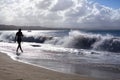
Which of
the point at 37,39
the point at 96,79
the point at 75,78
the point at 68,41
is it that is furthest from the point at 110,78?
the point at 37,39

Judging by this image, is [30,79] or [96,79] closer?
Answer: [30,79]

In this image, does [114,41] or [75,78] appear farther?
[114,41]

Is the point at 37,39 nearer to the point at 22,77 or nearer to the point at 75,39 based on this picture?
the point at 75,39

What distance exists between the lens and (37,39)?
4850 cm

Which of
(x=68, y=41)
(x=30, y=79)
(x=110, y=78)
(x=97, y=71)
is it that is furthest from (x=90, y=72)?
(x=68, y=41)

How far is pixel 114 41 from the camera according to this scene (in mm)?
31047

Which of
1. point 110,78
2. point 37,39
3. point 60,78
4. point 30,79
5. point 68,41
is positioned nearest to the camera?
point 30,79

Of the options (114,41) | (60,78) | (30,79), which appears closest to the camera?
(30,79)

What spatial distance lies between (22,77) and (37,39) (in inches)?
1565

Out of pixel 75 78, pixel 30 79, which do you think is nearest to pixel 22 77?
pixel 30 79

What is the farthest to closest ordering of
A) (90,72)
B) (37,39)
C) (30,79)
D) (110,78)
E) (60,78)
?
(37,39) < (90,72) < (110,78) < (60,78) < (30,79)

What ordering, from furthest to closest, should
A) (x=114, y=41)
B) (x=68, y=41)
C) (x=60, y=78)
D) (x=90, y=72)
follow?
(x=68, y=41), (x=114, y=41), (x=90, y=72), (x=60, y=78)

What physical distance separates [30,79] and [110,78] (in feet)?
11.4

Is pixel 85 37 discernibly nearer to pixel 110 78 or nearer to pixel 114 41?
pixel 114 41
